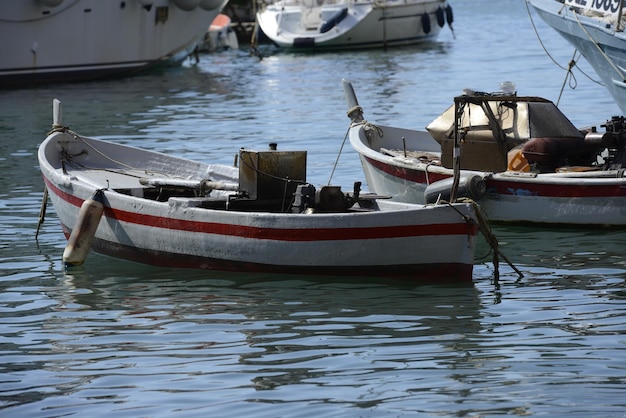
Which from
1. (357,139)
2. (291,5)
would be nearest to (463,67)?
(291,5)

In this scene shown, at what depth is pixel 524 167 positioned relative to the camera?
47.1 ft

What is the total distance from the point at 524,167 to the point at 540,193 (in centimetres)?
68

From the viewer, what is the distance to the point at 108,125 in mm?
25219

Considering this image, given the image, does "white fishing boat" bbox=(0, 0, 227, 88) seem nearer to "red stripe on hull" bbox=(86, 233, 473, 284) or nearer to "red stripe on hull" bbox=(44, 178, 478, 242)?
"red stripe on hull" bbox=(44, 178, 478, 242)

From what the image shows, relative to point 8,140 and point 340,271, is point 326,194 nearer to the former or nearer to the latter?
point 340,271

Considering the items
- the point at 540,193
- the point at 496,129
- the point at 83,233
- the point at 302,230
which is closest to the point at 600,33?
the point at 496,129

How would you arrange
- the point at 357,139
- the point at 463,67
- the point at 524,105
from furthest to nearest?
the point at 463,67, the point at 357,139, the point at 524,105

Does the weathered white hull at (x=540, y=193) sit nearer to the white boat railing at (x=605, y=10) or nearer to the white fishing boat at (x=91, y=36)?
the white boat railing at (x=605, y=10)

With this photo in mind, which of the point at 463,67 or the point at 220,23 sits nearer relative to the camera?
the point at 463,67

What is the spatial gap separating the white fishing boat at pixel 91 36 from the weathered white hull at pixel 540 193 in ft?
63.5

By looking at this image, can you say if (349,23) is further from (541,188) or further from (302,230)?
(302,230)

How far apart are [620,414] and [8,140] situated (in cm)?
1747

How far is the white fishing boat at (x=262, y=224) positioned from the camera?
11039 millimetres

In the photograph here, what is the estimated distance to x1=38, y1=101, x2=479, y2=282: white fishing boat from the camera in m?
11.0
